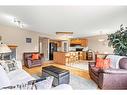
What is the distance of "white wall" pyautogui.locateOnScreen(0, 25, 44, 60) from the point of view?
5516 millimetres

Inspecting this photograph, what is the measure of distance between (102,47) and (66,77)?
3.43 meters

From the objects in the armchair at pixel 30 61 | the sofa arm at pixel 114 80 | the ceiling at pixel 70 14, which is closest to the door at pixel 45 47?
the armchair at pixel 30 61

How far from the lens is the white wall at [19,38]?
5516mm

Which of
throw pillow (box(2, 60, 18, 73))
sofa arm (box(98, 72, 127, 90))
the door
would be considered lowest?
sofa arm (box(98, 72, 127, 90))

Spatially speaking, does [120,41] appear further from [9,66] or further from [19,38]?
[19,38]

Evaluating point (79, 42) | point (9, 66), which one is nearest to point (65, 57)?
point (79, 42)

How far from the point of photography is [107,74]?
286 centimetres

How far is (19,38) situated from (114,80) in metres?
4.78

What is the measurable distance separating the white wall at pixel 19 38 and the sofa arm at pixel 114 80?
444 cm

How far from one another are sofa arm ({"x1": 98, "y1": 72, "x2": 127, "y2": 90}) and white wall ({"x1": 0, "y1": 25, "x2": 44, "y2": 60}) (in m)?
4.44

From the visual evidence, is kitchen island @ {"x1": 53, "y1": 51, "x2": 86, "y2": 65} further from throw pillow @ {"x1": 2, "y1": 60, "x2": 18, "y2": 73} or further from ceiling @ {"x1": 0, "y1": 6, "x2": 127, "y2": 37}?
throw pillow @ {"x1": 2, "y1": 60, "x2": 18, "y2": 73}

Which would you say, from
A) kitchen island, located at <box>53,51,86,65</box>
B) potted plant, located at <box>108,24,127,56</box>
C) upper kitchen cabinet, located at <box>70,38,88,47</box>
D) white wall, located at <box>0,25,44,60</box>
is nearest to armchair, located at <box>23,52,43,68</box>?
white wall, located at <box>0,25,44,60</box>

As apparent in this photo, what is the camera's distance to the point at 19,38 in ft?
20.0
